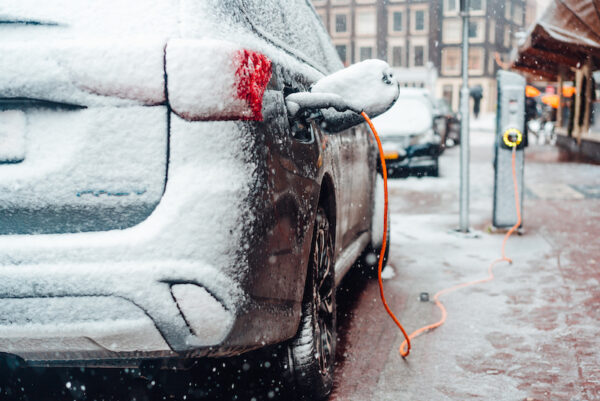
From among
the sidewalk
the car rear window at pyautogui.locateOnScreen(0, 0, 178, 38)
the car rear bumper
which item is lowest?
the sidewalk

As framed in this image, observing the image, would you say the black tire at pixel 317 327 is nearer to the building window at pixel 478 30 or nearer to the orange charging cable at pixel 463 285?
the orange charging cable at pixel 463 285

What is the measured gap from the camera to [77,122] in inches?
75.7

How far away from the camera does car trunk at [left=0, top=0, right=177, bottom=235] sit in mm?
1893

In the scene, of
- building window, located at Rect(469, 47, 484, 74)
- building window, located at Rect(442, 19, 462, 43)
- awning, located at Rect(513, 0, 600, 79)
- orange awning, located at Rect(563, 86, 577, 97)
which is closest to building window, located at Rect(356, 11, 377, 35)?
building window, located at Rect(442, 19, 462, 43)

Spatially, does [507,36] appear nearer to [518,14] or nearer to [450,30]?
[518,14]

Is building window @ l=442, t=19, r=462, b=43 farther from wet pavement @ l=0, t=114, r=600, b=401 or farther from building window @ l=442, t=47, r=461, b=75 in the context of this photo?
wet pavement @ l=0, t=114, r=600, b=401

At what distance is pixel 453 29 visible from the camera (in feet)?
224

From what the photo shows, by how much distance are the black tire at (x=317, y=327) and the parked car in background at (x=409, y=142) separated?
9838 millimetres

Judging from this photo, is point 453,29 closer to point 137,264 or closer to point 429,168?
point 429,168

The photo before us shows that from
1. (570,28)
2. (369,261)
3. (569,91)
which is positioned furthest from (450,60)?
(369,261)

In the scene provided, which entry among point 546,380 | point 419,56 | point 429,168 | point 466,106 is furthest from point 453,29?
point 546,380

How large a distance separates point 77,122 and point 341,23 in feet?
224

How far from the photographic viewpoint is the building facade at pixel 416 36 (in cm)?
6675

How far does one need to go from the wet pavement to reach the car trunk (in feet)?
2.89
